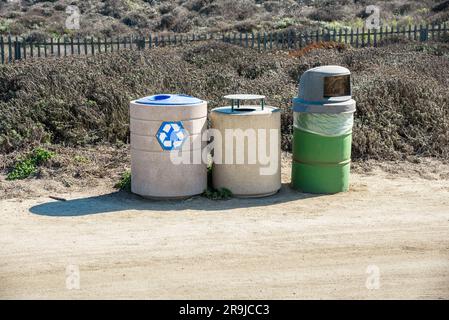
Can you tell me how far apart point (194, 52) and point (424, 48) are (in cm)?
517

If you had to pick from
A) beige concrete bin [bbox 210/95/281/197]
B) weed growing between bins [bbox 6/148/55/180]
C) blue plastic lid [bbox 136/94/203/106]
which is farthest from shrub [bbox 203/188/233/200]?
weed growing between bins [bbox 6/148/55/180]

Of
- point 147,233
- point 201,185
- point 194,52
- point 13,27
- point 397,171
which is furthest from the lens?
point 13,27

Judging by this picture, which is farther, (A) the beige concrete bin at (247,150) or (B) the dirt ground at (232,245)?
(A) the beige concrete bin at (247,150)

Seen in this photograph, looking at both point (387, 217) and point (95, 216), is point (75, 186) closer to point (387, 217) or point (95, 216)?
point (95, 216)

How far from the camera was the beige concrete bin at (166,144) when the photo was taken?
7938 millimetres

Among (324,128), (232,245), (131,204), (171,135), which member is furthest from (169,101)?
(232,245)

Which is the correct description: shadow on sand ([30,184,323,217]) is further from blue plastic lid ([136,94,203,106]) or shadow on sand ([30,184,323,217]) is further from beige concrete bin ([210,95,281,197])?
blue plastic lid ([136,94,203,106])

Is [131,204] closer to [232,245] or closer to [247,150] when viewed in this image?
[247,150]

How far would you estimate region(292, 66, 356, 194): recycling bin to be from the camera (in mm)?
8305

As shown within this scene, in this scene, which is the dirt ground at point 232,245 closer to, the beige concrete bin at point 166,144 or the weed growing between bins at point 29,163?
the beige concrete bin at point 166,144

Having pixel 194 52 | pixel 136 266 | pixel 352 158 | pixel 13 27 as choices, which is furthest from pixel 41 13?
pixel 136 266

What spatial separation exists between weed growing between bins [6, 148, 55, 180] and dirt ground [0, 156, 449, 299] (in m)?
0.30

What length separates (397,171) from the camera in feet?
31.4
